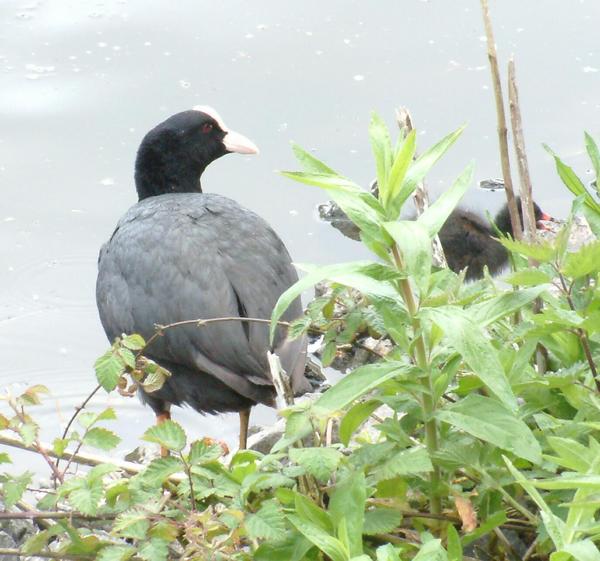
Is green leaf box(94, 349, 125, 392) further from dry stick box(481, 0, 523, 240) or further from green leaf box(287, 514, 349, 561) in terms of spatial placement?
dry stick box(481, 0, 523, 240)

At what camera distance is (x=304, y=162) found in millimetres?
1777

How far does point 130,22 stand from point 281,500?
5.49 metres

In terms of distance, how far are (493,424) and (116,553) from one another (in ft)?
1.84

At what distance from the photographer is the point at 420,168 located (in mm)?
1729

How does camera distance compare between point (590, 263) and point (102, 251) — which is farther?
point (102, 251)

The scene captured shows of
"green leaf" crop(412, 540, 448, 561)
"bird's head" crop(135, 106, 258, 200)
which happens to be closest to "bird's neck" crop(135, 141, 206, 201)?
"bird's head" crop(135, 106, 258, 200)

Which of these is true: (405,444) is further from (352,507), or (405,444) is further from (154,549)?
(154,549)

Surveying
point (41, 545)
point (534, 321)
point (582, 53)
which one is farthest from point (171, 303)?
point (582, 53)

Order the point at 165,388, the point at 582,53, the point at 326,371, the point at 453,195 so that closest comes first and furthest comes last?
the point at 453,195 < the point at 165,388 < the point at 326,371 < the point at 582,53

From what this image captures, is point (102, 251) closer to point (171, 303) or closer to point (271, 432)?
point (171, 303)

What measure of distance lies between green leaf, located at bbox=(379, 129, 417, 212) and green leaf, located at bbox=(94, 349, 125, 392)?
597mm

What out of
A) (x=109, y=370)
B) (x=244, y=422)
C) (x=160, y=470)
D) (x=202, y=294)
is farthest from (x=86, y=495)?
(x=244, y=422)

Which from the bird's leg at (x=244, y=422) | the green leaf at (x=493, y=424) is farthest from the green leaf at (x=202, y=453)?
the bird's leg at (x=244, y=422)

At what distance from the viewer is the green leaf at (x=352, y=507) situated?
1581 millimetres
